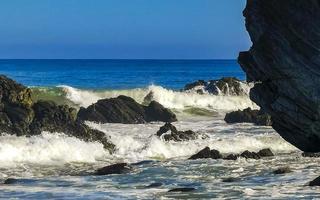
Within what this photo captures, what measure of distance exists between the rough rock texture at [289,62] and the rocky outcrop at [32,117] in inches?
518

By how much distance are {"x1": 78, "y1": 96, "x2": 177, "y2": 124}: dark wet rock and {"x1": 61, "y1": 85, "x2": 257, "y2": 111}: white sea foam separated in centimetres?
1482

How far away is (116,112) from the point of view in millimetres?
43844

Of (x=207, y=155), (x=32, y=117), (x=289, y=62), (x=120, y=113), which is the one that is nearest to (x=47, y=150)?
(x=32, y=117)

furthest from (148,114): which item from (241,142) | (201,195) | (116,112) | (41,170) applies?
(201,195)

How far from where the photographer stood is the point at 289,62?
18047 millimetres

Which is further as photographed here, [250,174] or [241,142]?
[241,142]

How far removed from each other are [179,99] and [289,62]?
46.8m

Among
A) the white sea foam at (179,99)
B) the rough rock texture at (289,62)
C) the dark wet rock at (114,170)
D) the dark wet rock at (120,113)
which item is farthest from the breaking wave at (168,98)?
the rough rock texture at (289,62)

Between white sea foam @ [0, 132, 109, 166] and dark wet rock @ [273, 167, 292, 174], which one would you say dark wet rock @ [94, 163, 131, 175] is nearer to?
white sea foam @ [0, 132, 109, 166]

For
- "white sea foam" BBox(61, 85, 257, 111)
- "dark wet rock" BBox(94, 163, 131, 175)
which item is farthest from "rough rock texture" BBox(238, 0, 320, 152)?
"white sea foam" BBox(61, 85, 257, 111)

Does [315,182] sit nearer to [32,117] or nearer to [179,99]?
[32,117]

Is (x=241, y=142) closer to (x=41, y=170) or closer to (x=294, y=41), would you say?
(x=41, y=170)

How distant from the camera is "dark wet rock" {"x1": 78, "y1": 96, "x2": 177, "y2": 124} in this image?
1703 inches

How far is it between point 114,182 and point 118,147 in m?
9.52
